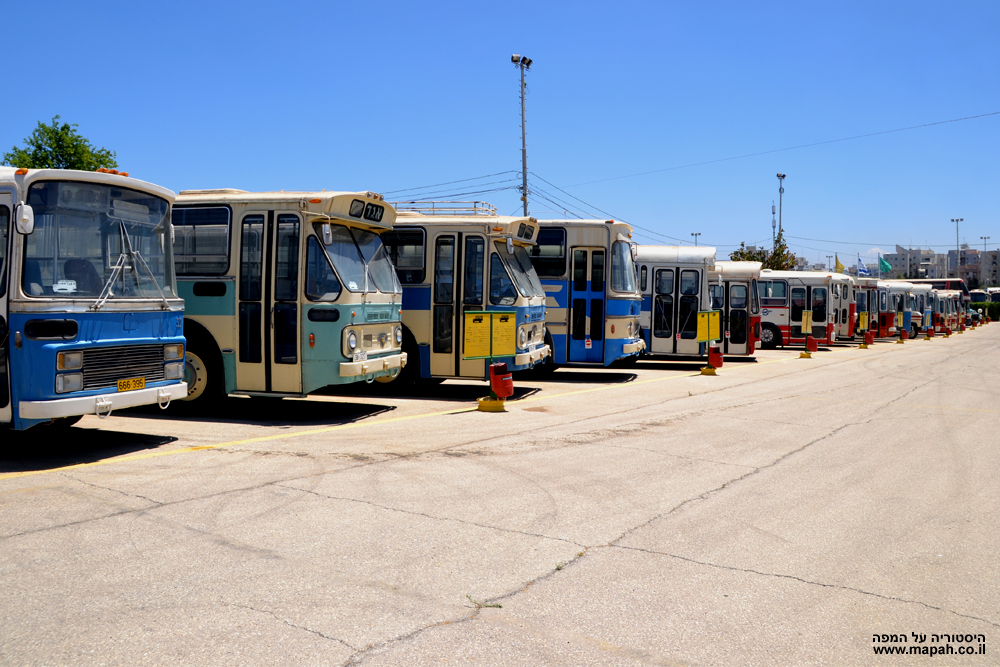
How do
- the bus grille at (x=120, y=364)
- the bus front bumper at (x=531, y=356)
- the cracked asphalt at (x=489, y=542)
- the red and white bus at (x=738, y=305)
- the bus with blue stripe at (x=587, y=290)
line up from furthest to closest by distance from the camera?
1. the red and white bus at (x=738, y=305)
2. the bus with blue stripe at (x=587, y=290)
3. the bus front bumper at (x=531, y=356)
4. the bus grille at (x=120, y=364)
5. the cracked asphalt at (x=489, y=542)

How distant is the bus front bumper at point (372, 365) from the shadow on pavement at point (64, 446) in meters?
2.29

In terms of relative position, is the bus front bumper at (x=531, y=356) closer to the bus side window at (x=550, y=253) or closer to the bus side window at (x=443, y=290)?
the bus side window at (x=443, y=290)

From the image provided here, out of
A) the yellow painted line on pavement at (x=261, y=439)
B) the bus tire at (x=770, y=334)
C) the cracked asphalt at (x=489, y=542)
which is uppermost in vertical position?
the bus tire at (x=770, y=334)

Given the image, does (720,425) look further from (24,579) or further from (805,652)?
(24,579)

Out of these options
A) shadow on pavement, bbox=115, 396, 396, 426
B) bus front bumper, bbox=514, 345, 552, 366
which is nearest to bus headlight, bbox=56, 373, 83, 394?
shadow on pavement, bbox=115, 396, 396, 426

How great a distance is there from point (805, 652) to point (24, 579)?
14.4 feet

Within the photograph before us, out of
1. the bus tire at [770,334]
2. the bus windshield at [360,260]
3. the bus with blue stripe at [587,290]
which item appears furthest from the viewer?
the bus tire at [770,334]

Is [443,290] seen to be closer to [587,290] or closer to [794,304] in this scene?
[587,290]

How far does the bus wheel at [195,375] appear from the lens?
11266 mm

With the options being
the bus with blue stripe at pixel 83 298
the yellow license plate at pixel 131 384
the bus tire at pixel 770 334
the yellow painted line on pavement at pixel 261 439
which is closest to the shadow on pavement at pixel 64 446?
the yellow painted line on pavement at pixel 261 439

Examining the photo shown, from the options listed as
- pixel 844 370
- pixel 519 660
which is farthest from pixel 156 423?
pixel 844 370

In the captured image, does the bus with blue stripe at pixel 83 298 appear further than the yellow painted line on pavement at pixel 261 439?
No

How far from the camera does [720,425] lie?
36.1 ft

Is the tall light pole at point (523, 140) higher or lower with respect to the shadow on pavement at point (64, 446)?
higher
